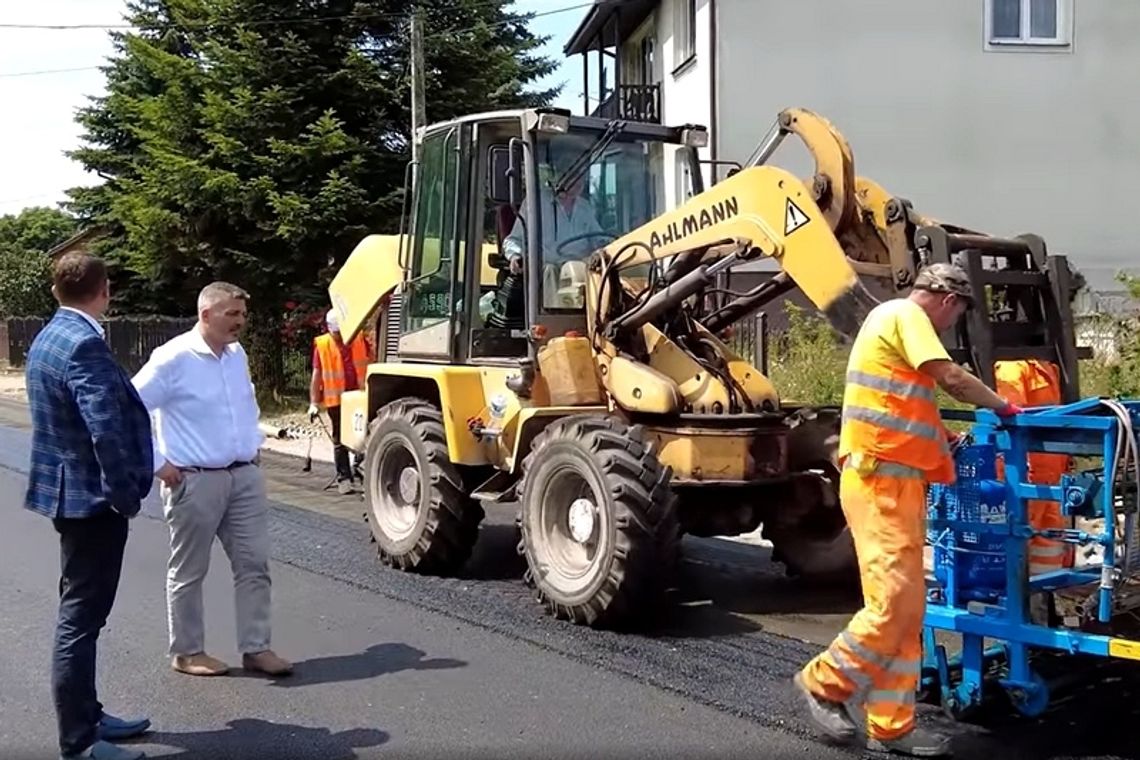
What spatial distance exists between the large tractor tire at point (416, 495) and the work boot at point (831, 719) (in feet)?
11.5

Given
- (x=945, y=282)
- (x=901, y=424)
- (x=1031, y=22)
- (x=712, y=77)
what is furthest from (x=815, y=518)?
(x=1031, y=22)

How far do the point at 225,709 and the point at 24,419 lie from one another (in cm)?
1691

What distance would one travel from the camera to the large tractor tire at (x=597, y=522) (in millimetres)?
6391

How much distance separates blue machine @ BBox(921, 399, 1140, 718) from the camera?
15.4 ft

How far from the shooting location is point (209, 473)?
5793 millimetres

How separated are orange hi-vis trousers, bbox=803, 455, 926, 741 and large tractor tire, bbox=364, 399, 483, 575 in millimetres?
3678

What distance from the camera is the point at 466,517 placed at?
26.4ft

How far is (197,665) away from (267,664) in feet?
1.06

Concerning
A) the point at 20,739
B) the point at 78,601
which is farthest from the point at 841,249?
the point at 20,739

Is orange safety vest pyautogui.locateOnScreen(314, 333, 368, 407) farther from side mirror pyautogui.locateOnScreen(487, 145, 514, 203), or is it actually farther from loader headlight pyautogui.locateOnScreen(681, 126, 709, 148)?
loader headlight pyautogui.locateOnScreen(681, 126, 709, 148)

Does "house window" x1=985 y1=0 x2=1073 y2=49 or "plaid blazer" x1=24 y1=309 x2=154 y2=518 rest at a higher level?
"house window" x1=985 y1=0 x2=1073 y2=49

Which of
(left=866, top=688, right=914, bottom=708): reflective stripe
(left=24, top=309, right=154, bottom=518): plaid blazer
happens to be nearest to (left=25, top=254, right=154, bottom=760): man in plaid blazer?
(left=24, top=309, right=154, bottom=518): plaid blazer

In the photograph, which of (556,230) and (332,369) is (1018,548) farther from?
(332,369)

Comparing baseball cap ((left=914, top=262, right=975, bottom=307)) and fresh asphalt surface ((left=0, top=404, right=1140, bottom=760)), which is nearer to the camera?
baseball cap ((left=914, top=262, right=975, bottom=307))
